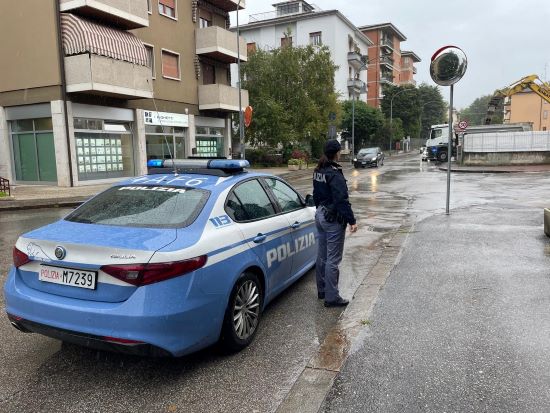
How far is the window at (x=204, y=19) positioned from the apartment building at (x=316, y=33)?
21.4m

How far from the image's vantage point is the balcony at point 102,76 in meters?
18.1

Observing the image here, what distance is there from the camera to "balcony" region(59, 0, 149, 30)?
60.0 ft

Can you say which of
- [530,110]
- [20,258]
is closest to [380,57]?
[530,110]

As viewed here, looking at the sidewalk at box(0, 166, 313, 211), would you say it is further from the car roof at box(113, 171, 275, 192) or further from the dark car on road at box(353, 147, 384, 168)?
the dark car on road at box(353, 147, 384, 168)

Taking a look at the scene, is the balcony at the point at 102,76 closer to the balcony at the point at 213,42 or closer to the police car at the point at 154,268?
the balcony at the point at 213,42

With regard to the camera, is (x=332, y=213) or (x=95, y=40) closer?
(x=332, y=213)

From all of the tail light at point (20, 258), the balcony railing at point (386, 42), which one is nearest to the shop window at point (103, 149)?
the tail light at point (20, 258)

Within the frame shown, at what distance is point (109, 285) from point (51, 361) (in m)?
1.07

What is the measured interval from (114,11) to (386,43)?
60271 mm

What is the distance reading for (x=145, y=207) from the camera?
3691 millimetres

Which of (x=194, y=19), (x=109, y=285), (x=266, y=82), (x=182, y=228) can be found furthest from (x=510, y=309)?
(x=266, y=82)

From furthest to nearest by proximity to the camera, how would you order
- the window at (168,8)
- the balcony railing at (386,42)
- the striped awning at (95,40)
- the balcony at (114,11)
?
the balcony railing at (386,42)
the window at (168,8)
the striped awning at (95,40)
the balcony at (114,11)

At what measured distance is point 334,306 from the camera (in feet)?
15.3

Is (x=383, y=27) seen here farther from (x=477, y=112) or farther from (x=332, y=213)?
(x=477, y=112)
